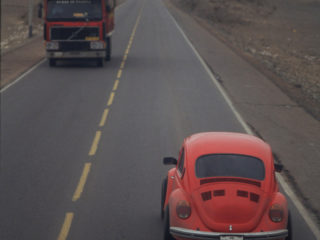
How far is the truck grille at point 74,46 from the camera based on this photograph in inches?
1064

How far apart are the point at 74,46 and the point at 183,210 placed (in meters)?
20.2

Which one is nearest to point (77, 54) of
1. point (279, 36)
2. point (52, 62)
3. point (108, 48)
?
point (52, 62)

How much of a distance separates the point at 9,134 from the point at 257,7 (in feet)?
222

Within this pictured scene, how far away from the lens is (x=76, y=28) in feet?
87.5

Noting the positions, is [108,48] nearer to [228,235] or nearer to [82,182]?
[82,182]

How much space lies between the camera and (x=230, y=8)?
257 ft

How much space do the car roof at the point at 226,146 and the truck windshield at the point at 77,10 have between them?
18.3 m

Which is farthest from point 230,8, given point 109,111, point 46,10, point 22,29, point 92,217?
point 92,217

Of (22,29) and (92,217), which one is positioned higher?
(92,217)

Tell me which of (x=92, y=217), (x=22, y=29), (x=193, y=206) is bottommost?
(x=22, y=29)

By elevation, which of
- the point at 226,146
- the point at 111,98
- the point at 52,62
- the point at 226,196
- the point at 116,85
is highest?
the point at 226,146

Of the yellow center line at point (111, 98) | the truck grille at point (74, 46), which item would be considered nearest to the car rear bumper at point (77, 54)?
the truck grille at point (74, 46)

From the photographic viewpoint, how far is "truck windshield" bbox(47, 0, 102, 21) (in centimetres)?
2645

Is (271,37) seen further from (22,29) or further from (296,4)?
(22,29)
